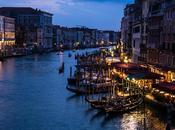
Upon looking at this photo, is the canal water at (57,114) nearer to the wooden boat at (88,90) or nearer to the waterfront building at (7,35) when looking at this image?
the wooden boat at (88,90)

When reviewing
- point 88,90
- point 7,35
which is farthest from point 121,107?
point 7,35

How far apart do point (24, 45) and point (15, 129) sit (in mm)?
78310

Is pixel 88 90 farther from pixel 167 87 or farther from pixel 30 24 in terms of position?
pixel 30 24

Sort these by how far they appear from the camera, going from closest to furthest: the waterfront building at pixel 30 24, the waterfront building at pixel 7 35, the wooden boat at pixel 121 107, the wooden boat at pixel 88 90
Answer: the wooden boat at pixel 121 107 → the wooden boat at pixel 88 90 → the waterfront building at pixel 7 35 → the waterfront building at pixel 30 24

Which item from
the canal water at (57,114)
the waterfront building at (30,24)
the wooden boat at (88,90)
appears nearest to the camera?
the canal water at (57,114)

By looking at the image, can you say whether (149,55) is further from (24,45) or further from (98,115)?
(24,45)

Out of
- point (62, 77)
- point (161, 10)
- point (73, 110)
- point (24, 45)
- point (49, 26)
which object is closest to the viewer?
point (73, 110)

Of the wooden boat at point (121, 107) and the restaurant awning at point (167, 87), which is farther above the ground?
the restaurant awning at point (167, 87)

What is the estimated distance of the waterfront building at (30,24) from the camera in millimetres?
104175

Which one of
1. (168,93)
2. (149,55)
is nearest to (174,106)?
(168,93)

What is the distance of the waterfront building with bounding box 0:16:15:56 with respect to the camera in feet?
278

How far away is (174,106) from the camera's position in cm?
2123

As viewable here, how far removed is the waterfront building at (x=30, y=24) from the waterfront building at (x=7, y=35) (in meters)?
7.37

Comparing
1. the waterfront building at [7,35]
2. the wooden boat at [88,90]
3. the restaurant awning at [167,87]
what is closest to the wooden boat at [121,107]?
the restaurant awning at [167,87]
